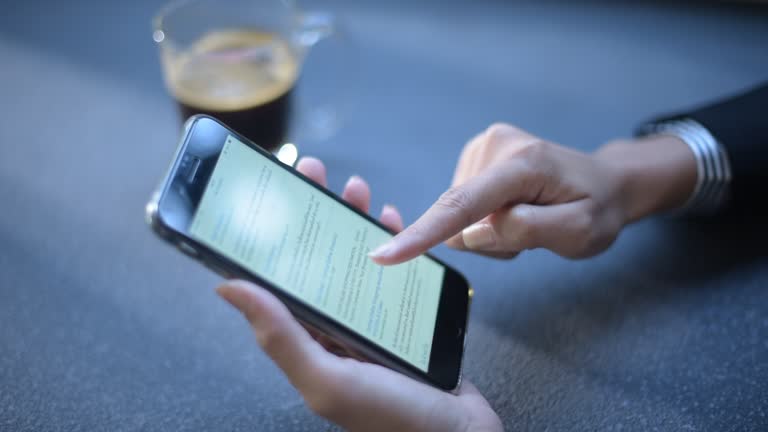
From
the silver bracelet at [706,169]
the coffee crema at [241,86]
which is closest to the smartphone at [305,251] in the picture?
the coffee crema at [241,86]

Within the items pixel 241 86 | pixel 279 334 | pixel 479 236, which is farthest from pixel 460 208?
pixel 241 86

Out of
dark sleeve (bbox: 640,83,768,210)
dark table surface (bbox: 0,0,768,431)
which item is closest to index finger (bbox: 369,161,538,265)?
dark table surface (bbox: 0,0,768,431)

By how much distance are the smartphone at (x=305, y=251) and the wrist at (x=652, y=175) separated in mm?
188

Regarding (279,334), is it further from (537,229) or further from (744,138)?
(744,138)

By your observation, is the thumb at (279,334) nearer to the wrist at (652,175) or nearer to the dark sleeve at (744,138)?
the wrist at (652,175)

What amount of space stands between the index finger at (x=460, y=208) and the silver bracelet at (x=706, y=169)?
19 centimetres

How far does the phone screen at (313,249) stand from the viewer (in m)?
0.39

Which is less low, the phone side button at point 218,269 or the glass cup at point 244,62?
the glass cup at point 244,62

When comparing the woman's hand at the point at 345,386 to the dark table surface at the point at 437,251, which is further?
the dark table surface at the point at 437,251

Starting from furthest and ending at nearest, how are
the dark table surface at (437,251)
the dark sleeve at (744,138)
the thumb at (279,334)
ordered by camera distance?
the dark sleeve at (744,138)
the dark table surface at (437,251)
the thumb at (279,334)

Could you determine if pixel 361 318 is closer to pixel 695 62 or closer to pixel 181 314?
pixel 181 314

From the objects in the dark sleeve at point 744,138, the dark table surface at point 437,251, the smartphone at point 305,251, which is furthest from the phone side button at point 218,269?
the dark sleeve at point 744,138

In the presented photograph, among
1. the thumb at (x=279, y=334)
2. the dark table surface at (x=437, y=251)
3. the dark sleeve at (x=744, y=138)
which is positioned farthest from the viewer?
the dark sleeve at (x=744, y=138)

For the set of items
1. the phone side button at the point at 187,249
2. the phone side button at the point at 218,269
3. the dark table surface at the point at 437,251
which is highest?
the phone side button at the point at 187,249
